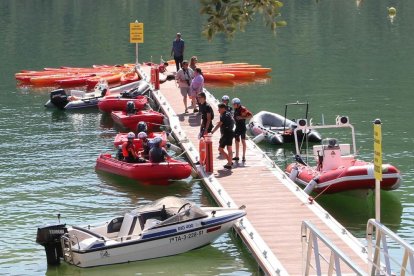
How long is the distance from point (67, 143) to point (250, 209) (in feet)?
39.8

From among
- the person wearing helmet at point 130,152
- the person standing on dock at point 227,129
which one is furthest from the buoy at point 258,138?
the person wearing helmet at point 130,152

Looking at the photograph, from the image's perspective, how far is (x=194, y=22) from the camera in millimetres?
75750

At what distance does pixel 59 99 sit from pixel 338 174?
17.6 metres

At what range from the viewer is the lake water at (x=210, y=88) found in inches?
838

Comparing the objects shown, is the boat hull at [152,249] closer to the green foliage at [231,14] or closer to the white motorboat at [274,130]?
the green foliage at [231,14]

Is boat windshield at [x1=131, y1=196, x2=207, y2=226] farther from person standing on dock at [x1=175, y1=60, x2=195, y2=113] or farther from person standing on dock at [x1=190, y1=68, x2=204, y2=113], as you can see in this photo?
person standing on dock at [x1=175, y1=60, x2=195, y2=113]

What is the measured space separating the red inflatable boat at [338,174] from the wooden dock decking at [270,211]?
49cm

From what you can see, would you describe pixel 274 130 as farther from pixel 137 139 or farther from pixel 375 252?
pixel 375 252

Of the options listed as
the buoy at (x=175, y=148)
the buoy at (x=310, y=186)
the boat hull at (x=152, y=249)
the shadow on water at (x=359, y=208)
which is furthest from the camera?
the buoy at (x=175, y=148)

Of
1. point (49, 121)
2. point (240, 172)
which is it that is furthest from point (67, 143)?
point (240, 172)

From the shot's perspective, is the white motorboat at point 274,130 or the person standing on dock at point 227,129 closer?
the person standing on dock at point 227,129

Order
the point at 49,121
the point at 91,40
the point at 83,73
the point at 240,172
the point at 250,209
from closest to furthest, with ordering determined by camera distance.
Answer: the point at 250,209 < the point at 240,172 < the point at 49,121 < the point at 83,73 < the point at 91,40

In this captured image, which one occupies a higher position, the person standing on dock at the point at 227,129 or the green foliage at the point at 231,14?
the green foliage at the point at 231,14

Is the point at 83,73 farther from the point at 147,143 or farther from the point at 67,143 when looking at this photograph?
the point at 147,143
